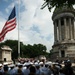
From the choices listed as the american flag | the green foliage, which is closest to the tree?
the american flag

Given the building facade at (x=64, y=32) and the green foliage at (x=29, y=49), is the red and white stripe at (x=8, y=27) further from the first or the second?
the green foliage at (x=29, y=49)

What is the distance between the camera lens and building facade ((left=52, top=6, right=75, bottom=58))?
226 feet

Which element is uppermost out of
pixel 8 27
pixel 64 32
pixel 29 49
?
pixel 64 32

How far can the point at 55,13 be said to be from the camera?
74562 mm

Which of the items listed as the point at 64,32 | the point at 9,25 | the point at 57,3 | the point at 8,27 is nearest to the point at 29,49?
the point at 64,32

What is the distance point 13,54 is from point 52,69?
285 feet

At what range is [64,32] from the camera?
7200 cm

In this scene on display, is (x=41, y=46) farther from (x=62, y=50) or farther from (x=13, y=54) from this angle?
(x=62, y=50)

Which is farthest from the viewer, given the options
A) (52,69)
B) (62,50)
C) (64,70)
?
(62,50)

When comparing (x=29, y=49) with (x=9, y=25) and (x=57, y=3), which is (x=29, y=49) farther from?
(x=57, y=3)

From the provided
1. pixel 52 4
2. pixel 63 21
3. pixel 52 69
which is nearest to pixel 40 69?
pixel 52 69

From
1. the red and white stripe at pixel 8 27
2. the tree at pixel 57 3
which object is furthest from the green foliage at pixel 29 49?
the tree at pixel 57 3

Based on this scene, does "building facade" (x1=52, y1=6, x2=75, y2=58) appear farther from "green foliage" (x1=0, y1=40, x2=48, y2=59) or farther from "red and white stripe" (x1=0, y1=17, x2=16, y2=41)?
"red and white stripe" (x1=0, y1=17, x2=16, y2=41)

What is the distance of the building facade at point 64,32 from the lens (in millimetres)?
68750
